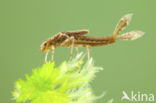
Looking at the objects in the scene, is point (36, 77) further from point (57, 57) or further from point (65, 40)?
point (57, 57)

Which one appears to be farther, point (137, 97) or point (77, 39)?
point (137, 97)

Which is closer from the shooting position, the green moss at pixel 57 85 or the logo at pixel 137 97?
the green moss at pixel 57 85

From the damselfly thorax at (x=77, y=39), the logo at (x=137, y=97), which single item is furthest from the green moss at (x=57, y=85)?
the logo at (x=137, y=97)

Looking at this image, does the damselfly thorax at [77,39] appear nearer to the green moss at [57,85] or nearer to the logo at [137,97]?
the green moss at [57,85]

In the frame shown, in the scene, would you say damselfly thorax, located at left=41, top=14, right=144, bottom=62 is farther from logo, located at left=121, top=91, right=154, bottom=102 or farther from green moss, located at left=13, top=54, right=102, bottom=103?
logo, located at left=121, top=91, right=154, bottom=102

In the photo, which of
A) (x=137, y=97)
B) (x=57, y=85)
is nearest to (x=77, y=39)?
(x=57, y=85)

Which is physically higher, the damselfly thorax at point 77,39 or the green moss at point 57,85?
the damselfly thorax at point 77,39

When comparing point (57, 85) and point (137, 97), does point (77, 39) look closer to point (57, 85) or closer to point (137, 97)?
point (57, 85)

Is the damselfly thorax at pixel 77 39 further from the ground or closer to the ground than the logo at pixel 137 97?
further from the ground

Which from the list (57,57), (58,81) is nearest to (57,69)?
(58,81)
